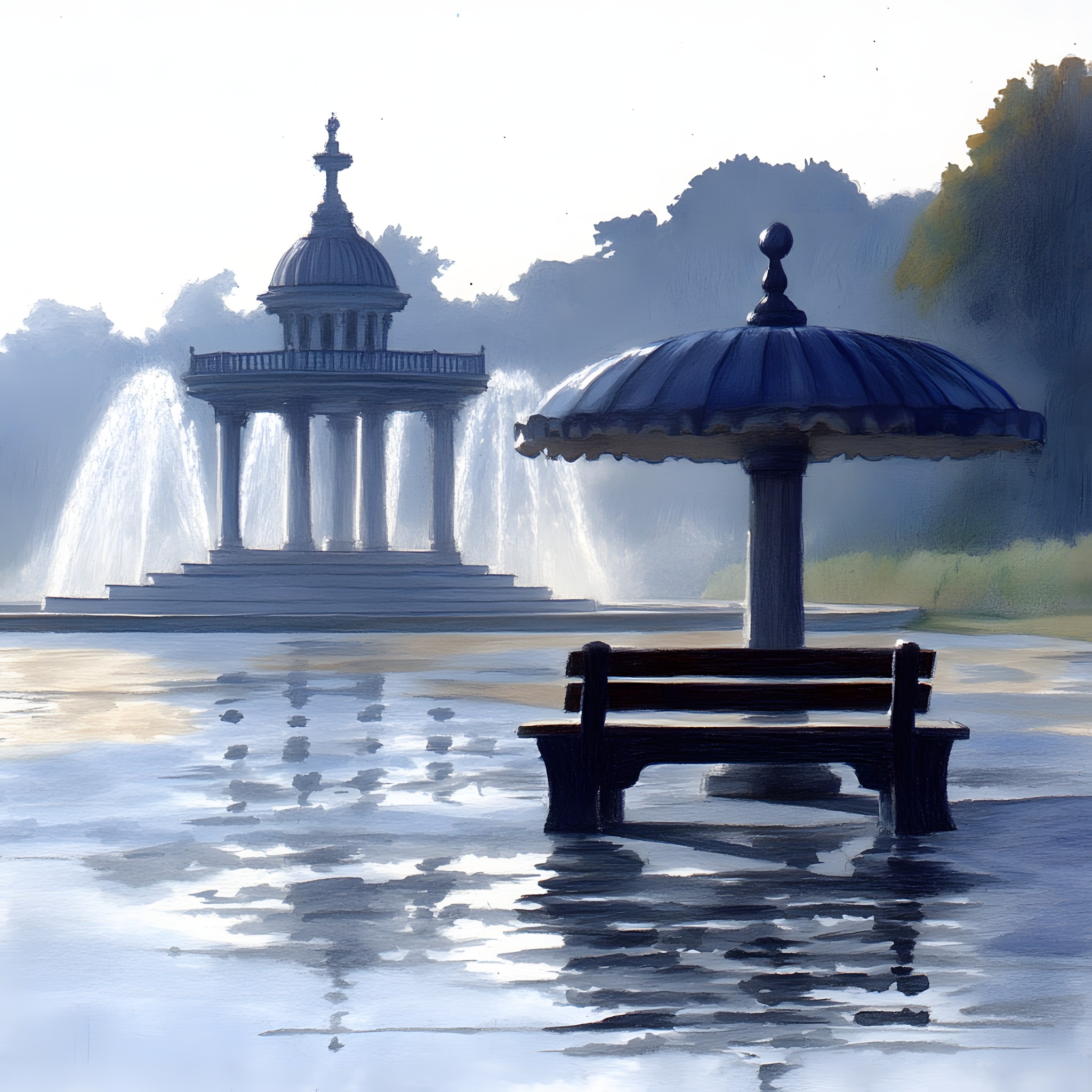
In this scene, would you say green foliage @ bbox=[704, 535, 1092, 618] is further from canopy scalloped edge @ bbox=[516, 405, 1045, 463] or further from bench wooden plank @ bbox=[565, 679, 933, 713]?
bench wooden plank @ bbox=[565, 679, 933, 713]

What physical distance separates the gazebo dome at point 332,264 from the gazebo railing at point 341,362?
5.41ft

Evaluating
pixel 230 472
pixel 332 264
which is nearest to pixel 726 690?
pixel 332 264

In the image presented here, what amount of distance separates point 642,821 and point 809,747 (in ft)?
3.58

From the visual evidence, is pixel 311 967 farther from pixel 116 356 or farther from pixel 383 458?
pixel 116 356

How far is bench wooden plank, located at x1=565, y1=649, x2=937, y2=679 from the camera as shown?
9453mm

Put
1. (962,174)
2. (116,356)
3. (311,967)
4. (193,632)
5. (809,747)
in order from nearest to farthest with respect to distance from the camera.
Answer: (311,967)
(809,747)
(193,632)
(962,174)
(116,356)

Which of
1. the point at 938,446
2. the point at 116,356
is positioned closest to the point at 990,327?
the point at 938,446

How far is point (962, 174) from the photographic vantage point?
137 feet

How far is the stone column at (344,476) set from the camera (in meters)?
44.1

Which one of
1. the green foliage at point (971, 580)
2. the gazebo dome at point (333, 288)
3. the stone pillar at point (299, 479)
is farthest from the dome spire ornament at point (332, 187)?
the green foliage at point (971, 580)

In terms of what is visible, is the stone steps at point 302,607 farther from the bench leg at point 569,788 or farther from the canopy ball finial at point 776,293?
the bench leg at point 569,788

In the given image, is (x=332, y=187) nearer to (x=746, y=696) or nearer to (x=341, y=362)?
(x=341, y=362)

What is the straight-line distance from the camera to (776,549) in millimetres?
11117

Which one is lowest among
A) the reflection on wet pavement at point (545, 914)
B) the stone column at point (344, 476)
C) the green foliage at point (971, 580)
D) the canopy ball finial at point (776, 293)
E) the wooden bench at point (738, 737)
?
the reflection on wet pavement at point (545, 914)
